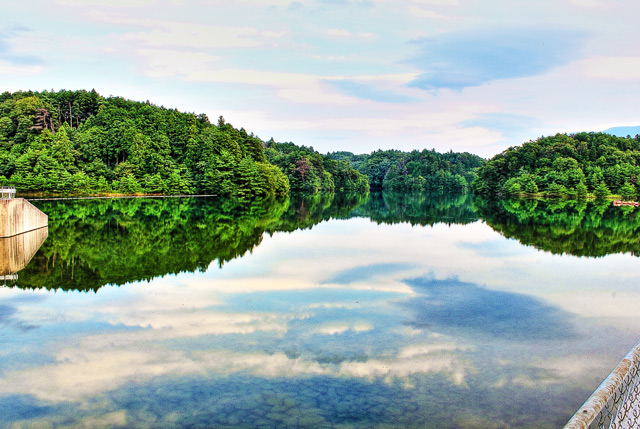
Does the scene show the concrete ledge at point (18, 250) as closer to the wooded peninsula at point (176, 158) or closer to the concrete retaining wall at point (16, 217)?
the concrete retaining wall at point (16, 217)

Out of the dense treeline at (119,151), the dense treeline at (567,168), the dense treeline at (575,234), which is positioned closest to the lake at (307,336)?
the dense treeline at (575,234)

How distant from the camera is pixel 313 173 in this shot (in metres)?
90.1

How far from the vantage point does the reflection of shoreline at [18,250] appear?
1533 centimetres

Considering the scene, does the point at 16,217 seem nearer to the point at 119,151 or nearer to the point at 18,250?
the point at 18,250

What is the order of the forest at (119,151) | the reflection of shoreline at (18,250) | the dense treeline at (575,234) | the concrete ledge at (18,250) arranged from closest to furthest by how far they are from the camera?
the reflection of shoreline at (18,250) → the concrete ledge at (18,250) → the dense treeline at (575,234) → the forest at (119,151)

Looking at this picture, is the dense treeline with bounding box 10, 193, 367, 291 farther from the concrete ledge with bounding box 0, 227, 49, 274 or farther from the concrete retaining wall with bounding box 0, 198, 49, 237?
the concrete retaining wall with bounding box 0, 198, 49, 237

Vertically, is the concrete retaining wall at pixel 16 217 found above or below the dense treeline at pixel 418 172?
below

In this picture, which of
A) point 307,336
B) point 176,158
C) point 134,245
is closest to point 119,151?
point 176,158

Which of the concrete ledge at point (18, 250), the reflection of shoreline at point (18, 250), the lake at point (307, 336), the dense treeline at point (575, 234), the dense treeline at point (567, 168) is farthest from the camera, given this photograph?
the dense treeline at point (567, 168)

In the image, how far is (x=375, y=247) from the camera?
2161cm

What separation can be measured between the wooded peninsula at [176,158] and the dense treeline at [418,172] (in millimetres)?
28644

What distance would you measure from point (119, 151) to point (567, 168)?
72013 millimetres

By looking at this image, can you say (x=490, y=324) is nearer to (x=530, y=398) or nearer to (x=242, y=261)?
(x=530, y=398)

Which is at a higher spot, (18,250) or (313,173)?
(313,173)
